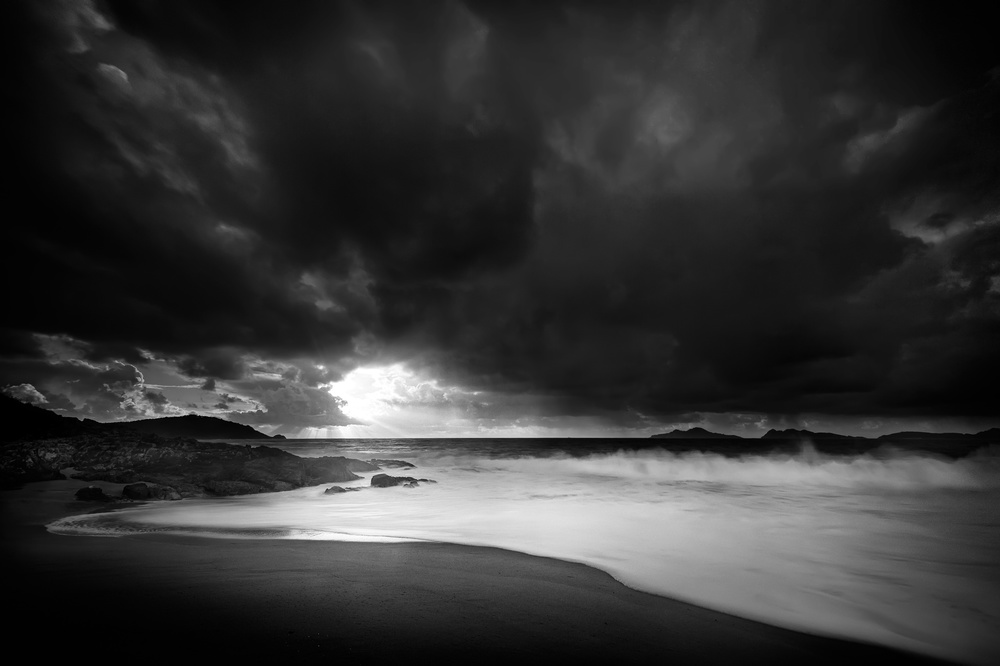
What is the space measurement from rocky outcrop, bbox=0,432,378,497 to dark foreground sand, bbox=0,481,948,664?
11.1m

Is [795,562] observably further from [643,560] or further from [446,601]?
[446,601]

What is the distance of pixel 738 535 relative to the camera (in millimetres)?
10711

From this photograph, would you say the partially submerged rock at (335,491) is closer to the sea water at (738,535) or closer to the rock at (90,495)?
the sea water at (738,535)

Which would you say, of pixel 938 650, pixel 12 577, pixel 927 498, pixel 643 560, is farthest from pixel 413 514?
pixel 927 498

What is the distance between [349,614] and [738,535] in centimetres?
1017

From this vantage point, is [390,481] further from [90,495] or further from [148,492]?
[90,495]

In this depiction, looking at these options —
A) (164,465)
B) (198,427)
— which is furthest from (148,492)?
(198,427)

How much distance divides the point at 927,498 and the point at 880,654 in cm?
2106

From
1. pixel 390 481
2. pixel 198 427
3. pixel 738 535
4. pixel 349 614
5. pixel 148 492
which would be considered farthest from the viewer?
pixel 198 427

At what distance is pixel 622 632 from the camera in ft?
15.8

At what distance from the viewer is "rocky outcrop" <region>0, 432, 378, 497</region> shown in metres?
17.3

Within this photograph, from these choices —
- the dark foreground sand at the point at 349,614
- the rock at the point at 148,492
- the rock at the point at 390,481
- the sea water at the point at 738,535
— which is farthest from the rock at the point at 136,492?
the rock at the point at 390,481

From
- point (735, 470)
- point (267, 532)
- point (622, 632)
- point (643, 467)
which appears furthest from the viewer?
point (643, 467)

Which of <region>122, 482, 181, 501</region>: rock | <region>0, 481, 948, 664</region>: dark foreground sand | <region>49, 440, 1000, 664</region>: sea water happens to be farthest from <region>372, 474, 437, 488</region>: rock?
<region>0, 481, 948, 664</region>: dark foreground sand
